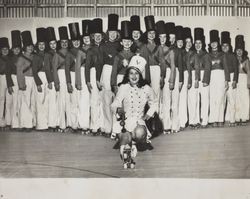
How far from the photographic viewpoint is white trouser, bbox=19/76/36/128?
88cm

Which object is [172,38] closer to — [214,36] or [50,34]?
[214,36]

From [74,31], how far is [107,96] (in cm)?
18

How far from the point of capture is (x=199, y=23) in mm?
887

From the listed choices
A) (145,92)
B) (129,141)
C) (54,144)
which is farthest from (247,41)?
(54,144)

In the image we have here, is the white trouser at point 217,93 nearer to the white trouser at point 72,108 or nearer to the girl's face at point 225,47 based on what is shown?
the girl's face at point 225,47

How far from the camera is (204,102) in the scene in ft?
2.91

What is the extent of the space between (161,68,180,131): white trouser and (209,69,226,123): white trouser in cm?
9

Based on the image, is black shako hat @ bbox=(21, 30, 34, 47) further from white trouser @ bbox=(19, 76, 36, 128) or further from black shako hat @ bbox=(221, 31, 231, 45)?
black shako hat @ bbox=(221, 31, 231, 45)

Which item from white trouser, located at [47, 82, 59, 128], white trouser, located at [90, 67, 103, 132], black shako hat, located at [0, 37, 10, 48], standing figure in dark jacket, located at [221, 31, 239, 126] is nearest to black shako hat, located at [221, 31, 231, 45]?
standing figure in dark jacket, located at [221, 31, 239, 126]

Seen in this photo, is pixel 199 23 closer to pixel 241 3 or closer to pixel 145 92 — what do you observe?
pixel 241 3

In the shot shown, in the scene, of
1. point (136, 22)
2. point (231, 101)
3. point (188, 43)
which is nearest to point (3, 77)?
point (136, 22)

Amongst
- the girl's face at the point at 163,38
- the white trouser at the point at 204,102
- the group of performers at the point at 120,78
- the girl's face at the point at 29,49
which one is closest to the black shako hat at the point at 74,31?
the group of performers at the point at 120,78

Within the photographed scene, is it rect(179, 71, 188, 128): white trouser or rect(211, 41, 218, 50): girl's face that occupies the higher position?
rect(211, 41, 218, 50): girl's face

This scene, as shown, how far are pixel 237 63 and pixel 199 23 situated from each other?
0.14 meters
